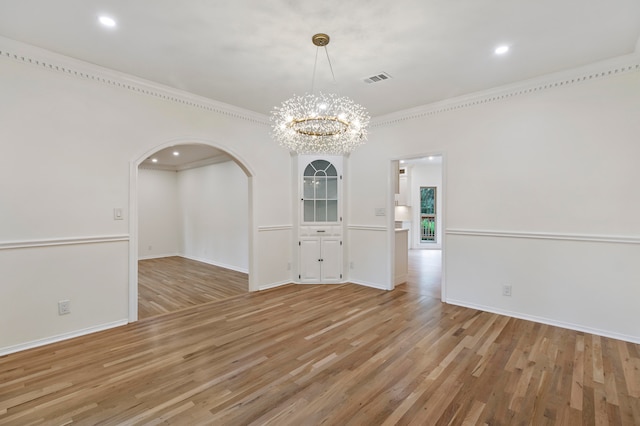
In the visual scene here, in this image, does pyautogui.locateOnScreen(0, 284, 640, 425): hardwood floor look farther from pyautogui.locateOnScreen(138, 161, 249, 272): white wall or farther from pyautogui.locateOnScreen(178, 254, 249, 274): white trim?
pyautogui.locateOnScreen(138, 161, 249, 272): white wall

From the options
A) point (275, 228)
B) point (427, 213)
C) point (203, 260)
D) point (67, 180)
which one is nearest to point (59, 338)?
point (67, 180)

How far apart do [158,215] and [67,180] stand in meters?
5.61

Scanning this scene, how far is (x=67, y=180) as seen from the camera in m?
3.21

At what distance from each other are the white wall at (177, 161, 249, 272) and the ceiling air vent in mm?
3425

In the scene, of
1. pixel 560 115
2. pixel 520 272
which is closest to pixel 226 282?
pixel 520 272

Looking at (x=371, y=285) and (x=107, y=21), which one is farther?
(x=371, y=285)

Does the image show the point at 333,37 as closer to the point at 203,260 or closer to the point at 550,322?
the point at 550,322

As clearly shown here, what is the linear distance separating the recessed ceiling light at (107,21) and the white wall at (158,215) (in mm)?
6338

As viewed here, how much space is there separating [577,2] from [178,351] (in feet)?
14.8

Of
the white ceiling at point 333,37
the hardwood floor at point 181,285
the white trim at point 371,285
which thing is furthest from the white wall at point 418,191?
the white ceiling at point 333,37

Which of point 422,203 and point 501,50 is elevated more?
point 501,50

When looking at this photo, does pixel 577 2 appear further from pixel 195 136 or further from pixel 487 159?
pixel 195 136

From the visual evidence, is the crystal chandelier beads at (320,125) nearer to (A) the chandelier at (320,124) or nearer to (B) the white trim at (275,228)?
(A) the chandelier at (320,124)

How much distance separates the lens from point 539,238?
3.69 meters
